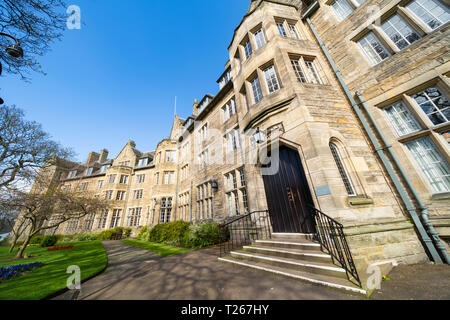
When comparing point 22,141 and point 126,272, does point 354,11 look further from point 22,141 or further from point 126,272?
point 22,141

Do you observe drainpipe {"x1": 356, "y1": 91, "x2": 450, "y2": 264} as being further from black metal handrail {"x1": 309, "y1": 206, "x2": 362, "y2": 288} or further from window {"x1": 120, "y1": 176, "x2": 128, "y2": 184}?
window {"x1": 120, "y1": 176, "x2": 128, "y2": 184}

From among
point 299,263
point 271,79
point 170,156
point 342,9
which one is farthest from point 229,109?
point 170,156

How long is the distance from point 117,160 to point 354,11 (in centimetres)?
3230

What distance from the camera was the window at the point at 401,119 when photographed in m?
5.07

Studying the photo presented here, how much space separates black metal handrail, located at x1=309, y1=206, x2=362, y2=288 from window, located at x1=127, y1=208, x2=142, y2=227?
24369 millimetres

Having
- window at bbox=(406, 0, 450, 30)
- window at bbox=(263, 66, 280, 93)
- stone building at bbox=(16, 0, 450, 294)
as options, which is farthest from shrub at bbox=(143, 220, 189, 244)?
window at bbox=(406, 0, 450, 30)

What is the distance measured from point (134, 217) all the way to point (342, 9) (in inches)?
1148

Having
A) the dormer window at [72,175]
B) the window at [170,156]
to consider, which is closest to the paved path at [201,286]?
the window at [170,156]

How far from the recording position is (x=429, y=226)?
166 inches

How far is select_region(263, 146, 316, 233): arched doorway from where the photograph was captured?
5.46 meters

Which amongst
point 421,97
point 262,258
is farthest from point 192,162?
point 421,97

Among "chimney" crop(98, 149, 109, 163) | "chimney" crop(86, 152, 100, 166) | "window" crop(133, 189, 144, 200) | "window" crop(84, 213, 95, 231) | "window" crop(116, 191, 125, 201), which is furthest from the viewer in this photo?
"chimney" crop(98, 149, 109, 163)

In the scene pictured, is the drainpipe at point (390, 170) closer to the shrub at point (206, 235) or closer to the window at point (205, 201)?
the shrub at point (206, 235)

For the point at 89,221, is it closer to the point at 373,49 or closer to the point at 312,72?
the point at 312,72
